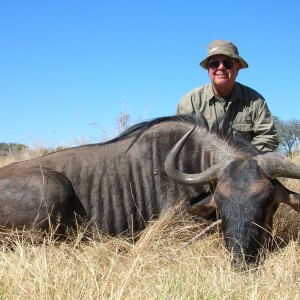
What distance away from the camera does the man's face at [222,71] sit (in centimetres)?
537

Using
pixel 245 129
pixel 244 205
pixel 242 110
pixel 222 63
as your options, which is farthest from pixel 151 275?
pixel 222 63

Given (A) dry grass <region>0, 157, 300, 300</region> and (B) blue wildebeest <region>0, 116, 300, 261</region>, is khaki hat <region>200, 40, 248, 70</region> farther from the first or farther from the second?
(A) dry grass <region>0, 157, 300, 300</region>

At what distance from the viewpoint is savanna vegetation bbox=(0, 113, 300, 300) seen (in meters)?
2.52

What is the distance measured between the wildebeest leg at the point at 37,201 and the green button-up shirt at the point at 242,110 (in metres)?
1.59

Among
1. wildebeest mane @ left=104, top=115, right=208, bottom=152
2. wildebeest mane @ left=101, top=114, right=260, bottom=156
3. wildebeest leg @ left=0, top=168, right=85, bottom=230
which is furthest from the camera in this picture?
wildebeest mane @ left=104, top=115, right=208, bottom=152

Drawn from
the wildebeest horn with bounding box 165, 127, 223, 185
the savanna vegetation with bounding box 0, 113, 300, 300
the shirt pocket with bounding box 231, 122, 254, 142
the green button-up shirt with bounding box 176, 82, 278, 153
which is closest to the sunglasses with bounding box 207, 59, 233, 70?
the green button-up shirt with bounding box 176, 82, 278, 153

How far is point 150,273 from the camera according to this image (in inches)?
121

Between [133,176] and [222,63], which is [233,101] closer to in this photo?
[222,63]

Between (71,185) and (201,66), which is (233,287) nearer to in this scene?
(71,185)

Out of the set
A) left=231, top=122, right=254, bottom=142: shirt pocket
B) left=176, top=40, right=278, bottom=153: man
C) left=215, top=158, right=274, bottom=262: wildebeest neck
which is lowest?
left=215, top=158, right=274, bottom=262: wildebeest neck

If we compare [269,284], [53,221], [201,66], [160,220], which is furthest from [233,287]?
[201,66]

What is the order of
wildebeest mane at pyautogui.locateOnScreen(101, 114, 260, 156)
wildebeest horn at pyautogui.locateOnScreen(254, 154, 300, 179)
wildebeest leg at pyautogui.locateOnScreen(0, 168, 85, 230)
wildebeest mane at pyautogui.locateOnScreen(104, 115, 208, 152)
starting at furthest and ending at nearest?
wildebeest mane at pyautogui.locateOnScreen(104, 115, 208, 152) < wildebeest mane at pyautogui.locateOnScreen(101, 114, 260, 156) < wildebeest leg at pyautogui.locateOnScreen(0, 168, 85, 230) < wildebeest horn at pyautogui.locateOnScreen(254, 154, 300, 179)

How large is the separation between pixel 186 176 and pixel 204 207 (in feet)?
0.91

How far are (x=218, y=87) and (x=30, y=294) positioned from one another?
11.4ft
